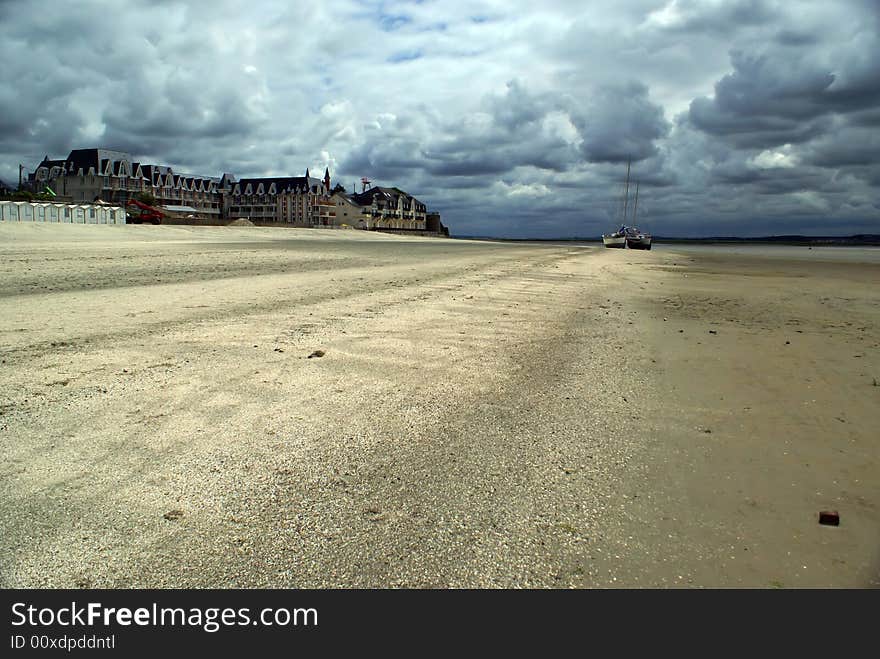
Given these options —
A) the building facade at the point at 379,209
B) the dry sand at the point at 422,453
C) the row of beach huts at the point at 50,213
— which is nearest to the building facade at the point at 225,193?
the building facade at the point at 379,209

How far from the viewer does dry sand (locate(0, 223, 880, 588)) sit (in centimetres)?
273

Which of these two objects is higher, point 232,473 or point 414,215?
point 414,215

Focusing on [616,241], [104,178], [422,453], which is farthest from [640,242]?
[104,178]

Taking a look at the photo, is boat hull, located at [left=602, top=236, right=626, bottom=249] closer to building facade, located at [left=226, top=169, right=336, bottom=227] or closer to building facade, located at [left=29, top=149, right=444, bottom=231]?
building facade, located at [left=29, top=149, right=444, bottom=231]

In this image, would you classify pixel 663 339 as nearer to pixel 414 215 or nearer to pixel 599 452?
pixel 599 452

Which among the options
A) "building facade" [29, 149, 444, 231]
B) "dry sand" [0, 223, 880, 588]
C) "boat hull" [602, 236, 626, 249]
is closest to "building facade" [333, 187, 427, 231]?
"building facade" [29, 149, 444, 231]

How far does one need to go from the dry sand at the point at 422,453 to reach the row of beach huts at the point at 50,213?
42.5 m

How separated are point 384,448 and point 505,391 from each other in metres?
1.81

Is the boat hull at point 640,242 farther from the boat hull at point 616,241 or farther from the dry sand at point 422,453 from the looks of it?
the dry sand at point 422,453

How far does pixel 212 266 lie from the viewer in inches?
675

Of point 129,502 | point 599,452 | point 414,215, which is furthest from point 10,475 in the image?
point 414,215

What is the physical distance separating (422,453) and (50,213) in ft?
170

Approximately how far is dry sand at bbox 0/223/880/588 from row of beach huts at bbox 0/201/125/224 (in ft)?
140

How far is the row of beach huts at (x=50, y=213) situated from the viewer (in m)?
42.6
